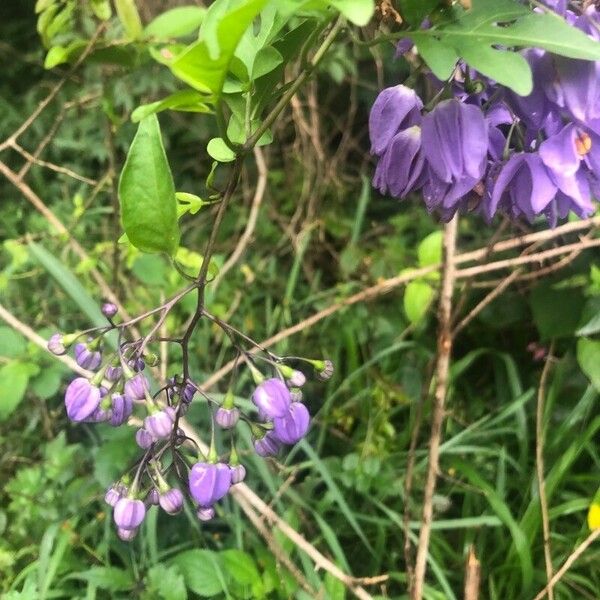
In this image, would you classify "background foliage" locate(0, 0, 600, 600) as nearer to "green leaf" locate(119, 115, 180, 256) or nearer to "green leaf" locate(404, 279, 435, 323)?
"green leaf" locate(404, 279, 435, 323)

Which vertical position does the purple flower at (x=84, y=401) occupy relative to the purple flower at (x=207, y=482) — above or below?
above

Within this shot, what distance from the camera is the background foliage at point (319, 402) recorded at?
1.08m

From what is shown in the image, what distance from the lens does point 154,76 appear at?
1.78 m

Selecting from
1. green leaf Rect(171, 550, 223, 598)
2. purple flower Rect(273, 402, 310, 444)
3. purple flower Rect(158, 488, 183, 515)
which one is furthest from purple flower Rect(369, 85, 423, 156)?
green leaf Rect(171, 550, 223, 598)

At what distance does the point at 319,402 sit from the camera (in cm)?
147

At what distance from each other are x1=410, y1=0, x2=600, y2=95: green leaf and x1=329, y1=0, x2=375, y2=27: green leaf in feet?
0.22

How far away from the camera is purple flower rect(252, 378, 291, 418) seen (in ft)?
1.75

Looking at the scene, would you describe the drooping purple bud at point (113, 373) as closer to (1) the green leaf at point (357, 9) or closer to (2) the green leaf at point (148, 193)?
(2) the green leaf at point (148, 193)

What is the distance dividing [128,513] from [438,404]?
49 centimetres

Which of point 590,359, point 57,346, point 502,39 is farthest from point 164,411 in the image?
point 590,359

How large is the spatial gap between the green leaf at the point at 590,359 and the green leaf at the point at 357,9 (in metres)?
0.82

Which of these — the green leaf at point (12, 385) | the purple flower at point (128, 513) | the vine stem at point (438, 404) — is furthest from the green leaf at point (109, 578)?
the purple flower at point (128, 513)

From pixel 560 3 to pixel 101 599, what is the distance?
1031 mm

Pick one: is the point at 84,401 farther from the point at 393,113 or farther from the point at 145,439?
the point at 393,113
